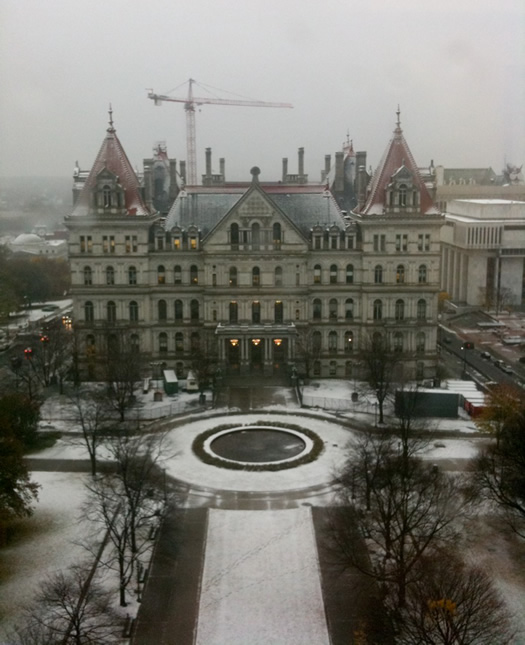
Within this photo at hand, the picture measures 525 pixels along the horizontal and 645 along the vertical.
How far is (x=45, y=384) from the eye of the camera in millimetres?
62125

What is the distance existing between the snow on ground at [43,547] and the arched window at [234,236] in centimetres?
2851

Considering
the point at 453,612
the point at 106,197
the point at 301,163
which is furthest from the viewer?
the point at 301,163

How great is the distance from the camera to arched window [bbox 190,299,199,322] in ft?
217

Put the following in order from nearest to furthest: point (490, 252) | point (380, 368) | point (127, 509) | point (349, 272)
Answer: point (127, 509)
point (380, 368)
point (349, 272)
point (490, 252)

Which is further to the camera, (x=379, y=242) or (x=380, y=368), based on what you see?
(x=379, y=242)

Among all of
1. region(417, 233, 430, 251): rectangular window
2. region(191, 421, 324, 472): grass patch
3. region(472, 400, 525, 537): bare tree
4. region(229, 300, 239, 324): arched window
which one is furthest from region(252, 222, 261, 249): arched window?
region(472, 400, 525, 537): bare tree

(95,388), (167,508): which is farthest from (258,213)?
(167,508)

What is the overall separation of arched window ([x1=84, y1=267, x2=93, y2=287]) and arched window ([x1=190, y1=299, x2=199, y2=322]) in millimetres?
8975

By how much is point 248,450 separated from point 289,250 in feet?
74.2

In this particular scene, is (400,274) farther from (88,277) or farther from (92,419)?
(92,419)

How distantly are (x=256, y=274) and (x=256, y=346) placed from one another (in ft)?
20.7

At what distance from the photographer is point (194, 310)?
66.4 m

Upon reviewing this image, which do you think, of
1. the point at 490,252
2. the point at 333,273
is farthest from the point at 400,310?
the point at 490,252

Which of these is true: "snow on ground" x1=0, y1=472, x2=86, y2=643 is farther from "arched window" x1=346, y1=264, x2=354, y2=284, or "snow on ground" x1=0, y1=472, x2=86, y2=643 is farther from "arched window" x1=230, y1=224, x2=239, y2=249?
"arched window" x1=346, y1=264, x2=354, y2=284
